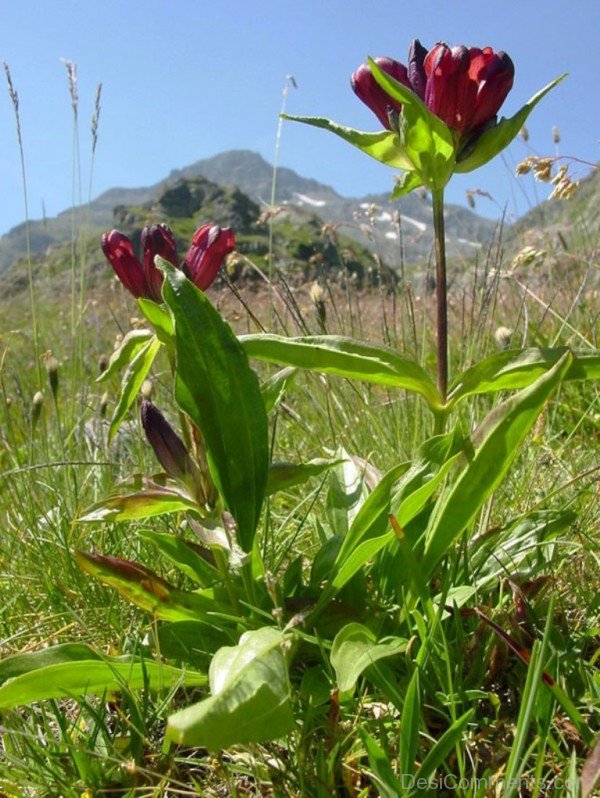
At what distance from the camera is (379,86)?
4.69 feet

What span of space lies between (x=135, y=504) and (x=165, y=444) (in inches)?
4.7

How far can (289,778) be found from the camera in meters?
1.10

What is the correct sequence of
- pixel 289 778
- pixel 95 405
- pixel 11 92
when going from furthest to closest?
pixel 95 405 → pixel 11 92 → pixel 289 778

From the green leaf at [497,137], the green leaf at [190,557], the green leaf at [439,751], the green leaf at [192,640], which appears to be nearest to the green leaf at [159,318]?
the green leaf at [190,557]

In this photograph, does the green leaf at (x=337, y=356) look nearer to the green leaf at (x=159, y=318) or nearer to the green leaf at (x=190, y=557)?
the green leaf at (x=159, y=318)

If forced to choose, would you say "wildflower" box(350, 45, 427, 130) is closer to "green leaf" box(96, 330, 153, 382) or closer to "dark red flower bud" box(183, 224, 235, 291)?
"dark red flower bud" box(183, 224, 235, 291)

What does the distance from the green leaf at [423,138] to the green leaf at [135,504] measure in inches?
28.5

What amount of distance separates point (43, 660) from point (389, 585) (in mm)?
597

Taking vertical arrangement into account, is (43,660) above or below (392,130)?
below

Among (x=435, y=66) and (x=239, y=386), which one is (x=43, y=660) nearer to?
(x=239, y=386)

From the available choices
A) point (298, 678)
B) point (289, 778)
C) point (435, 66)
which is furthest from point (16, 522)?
point (435, 66)

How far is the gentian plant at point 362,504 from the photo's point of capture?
1172 mm

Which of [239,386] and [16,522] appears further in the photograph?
[16,522]

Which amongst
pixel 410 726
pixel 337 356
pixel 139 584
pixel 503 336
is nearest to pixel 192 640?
pixel 139 584
